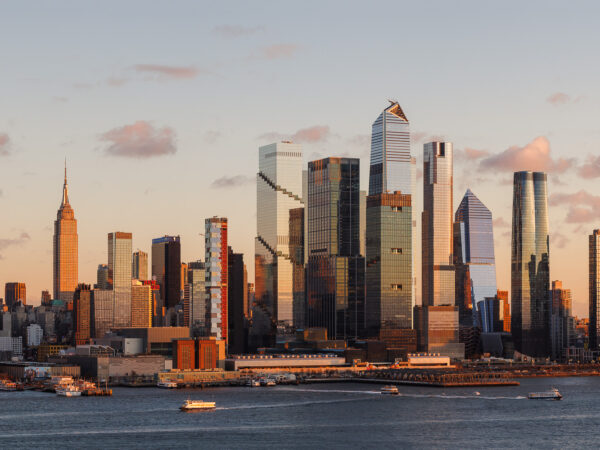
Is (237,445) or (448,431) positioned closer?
(237,445)

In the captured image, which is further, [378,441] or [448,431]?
[448,431]

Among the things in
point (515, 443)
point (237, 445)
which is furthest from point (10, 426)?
point (515, 443)

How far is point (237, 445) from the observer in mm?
164125

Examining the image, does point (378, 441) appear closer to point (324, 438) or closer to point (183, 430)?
point (324, 438)

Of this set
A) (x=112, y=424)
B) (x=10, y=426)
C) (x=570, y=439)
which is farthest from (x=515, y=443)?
(x=10, y=426)

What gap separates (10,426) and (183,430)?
30.6m

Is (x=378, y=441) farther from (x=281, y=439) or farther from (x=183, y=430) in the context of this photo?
(x=183, y=430)

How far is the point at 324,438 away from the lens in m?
172

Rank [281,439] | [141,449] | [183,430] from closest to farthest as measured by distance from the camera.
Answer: [141,449] → [281,439] → [183,430]

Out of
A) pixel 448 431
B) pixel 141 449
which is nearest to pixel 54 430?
pixel 141 449

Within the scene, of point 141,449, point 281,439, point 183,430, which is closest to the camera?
point 141,449

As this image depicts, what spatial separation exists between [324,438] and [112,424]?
128 ft

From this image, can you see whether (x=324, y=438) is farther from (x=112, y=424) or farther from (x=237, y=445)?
(x=112, y=424)

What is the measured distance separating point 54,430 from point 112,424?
1092 cm
